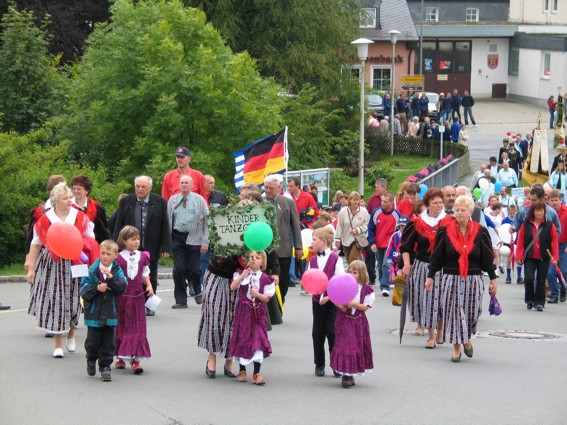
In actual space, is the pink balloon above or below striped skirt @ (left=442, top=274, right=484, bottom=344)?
above

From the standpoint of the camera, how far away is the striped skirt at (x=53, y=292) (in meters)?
12.7

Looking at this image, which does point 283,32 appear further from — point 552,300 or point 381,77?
point 381,77

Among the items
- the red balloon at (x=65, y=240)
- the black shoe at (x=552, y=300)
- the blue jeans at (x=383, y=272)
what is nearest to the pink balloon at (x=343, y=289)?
the red balloon at (x=65, y=240)

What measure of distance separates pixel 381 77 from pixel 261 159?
2105 inches

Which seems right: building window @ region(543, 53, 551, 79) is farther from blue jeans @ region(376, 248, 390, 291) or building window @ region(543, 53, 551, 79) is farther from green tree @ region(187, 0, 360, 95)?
blue jeans @ region(376, 248, 390, 291)

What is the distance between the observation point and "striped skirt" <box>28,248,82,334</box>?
1270 centimetres

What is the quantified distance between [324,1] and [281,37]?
2956 millimetres

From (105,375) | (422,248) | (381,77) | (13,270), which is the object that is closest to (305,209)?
(13,270)

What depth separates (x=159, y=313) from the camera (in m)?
16.4

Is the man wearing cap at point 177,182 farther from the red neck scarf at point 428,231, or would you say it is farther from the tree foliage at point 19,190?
the tree foliage at point 19,190

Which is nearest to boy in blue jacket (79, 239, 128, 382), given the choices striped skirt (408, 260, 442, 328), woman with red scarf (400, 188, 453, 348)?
striped skirt (408, 260, 442, 328)

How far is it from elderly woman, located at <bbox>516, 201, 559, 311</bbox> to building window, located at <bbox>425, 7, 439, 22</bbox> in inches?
2898

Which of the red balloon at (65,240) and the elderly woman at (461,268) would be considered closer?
the red balloon at (65,240)

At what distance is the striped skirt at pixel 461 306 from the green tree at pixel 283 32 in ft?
101
